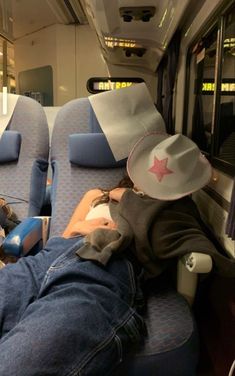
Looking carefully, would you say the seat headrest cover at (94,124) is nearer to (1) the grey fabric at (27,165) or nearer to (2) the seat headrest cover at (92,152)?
(2) the seat headrest cover at (92,152)

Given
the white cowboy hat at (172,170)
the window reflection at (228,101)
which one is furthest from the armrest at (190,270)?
the window reflection at (228,101)

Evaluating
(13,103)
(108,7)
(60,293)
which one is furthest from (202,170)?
(13,103)

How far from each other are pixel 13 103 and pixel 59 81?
198 cm

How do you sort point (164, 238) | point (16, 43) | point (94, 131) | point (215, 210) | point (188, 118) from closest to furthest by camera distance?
point (164, 238) → point (215, 210) → point (94, 131) → point (188, 118) → point (16, 43)

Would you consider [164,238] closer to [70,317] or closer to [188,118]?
[70,317]

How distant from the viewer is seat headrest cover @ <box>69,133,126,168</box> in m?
1.87

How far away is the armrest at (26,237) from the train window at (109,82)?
1.40 m

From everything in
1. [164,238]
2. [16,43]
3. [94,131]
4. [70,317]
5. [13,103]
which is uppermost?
[16,43]

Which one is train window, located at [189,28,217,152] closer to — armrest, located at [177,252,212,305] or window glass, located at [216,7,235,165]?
window glass, located at [216,7,235,165]

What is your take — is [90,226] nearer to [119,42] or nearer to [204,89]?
[204,89]

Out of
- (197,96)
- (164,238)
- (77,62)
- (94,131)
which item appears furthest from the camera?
(77,62)

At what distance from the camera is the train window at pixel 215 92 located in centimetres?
160

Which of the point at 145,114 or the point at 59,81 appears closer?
the point at 145,114

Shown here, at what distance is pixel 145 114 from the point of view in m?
1.97
